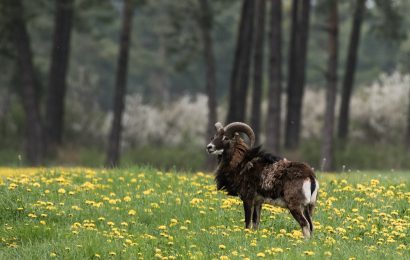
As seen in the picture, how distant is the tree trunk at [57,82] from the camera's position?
4116 cm

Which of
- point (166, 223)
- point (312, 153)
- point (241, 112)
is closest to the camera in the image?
point (166, 223)

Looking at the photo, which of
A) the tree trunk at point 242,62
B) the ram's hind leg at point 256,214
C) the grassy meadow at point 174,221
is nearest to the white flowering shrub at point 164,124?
the tree trunk at point 242,62

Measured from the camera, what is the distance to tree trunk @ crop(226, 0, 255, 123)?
131 feet

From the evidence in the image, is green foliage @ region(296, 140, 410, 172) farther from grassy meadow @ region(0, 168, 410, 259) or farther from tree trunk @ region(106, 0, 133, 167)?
grassy meadow @ region(0, 168, 410, 259)

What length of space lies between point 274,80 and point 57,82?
10598 millimetres

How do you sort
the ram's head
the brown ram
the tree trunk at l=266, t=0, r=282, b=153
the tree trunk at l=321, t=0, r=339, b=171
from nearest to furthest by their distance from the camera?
the brown ram < the ram's head < the tree trunk at l=266, t=0, r=282, b=153 < the tree trunk at l=321, t=0, r=339, b=171

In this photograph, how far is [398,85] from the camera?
4959cm

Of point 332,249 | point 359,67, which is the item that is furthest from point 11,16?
point 359,67

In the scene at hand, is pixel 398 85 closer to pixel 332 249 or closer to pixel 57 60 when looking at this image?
pixel 57 60

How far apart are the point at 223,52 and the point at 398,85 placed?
42898 mm

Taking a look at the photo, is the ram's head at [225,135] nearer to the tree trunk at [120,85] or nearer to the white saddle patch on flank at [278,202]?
the white saddle patch on flank at [278,202]

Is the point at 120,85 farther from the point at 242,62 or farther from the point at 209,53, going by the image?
the point at 209,53

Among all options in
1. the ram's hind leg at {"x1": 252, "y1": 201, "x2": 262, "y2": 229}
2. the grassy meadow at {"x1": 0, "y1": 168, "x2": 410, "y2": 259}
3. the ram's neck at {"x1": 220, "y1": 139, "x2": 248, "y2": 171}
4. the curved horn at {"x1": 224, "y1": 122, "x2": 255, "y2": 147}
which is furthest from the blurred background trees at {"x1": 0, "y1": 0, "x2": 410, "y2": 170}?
the ram's hind leg at {"x1": 252, "y1": 201, "x2": 262, "y2": 229}

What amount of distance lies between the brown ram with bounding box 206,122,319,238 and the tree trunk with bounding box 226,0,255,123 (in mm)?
24226
